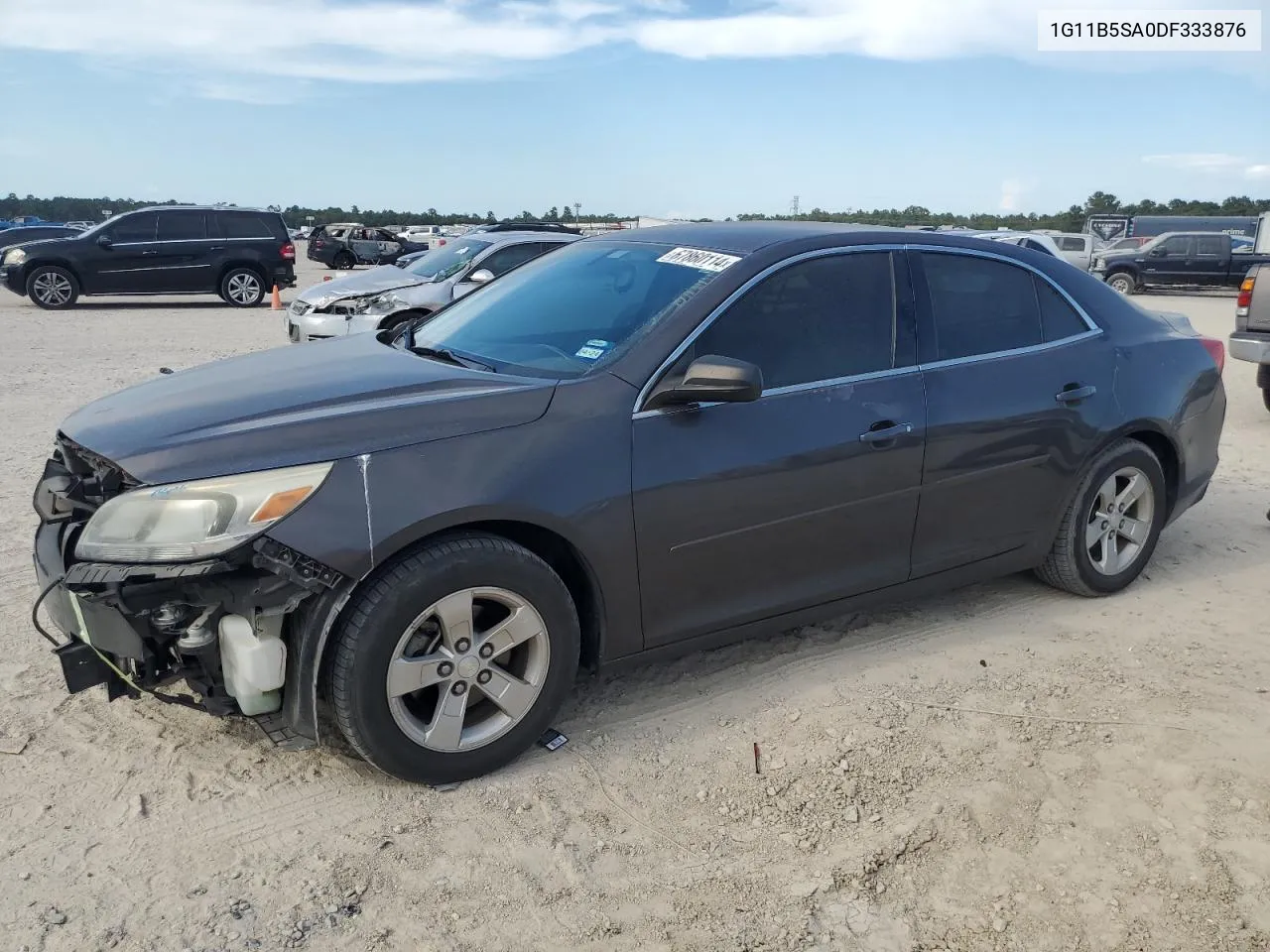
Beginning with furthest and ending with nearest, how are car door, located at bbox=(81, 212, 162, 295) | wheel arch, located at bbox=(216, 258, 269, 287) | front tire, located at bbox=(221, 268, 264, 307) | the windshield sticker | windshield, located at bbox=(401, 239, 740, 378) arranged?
front tire, located at bbox=(221, 268, 264, 307), wheel arch, located at bbox=(216, 258, 269, 287), car door, located at bbox=(81, 212, 162, 295), the windshield sticker, windshield, located at bbox=(401, 239, 740, 378)

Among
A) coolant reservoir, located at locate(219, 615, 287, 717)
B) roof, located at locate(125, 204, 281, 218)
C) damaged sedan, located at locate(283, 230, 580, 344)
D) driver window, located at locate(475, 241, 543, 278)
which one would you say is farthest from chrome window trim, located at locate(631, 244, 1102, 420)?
roof, located at locate(125, 204, 281, 218)

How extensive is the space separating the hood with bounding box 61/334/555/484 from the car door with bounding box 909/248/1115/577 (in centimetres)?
160

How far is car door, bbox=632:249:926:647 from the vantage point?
3.32m

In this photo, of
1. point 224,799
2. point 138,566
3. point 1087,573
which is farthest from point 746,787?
point 1087,573

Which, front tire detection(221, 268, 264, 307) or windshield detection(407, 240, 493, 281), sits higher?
windshield detection(407, 240, 493, 281)

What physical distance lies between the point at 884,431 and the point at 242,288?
17.1 metres

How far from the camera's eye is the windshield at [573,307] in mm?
3508

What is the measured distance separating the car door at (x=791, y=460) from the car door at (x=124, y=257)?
54.3 ft

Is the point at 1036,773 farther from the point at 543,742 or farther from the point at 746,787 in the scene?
the point at 543,742

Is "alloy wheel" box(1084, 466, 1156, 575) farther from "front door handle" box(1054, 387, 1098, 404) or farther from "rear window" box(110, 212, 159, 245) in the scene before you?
"rear window" box(110, 212, 159, 245)

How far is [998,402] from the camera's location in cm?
404

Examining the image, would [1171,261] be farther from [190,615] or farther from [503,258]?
[190,615]

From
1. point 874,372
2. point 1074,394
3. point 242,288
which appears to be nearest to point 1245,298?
point 1074,394

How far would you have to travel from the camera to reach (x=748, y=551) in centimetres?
349
